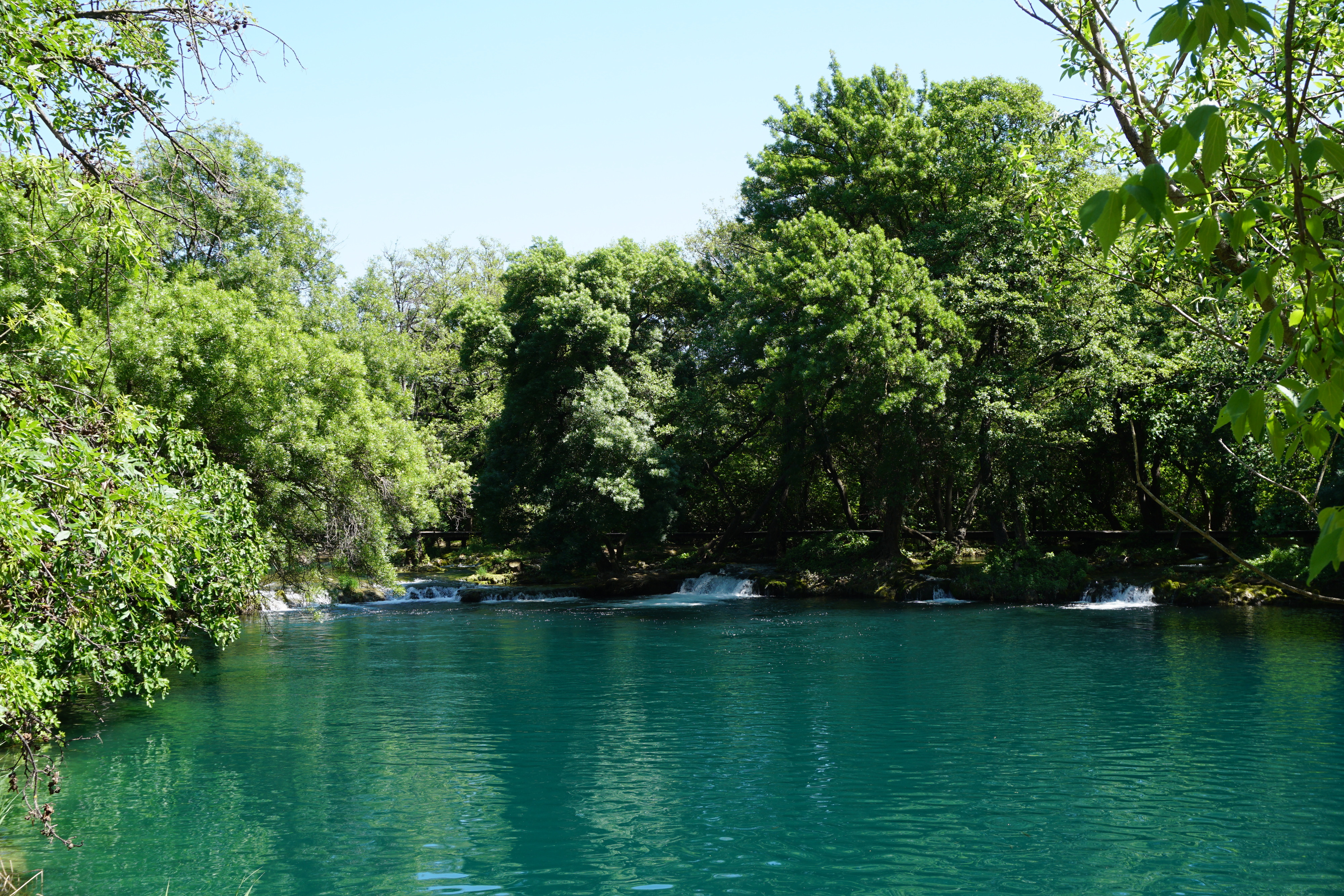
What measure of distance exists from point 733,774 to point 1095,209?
34.7ft

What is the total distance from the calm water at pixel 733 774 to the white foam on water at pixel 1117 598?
7878 millimetres

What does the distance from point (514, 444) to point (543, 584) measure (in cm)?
539

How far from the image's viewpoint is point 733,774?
39.0ft

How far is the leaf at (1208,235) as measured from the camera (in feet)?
7.64

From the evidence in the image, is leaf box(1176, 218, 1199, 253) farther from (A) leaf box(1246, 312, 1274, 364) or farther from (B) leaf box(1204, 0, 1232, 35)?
(B) leaf box(1204, 0, 1232, 35)

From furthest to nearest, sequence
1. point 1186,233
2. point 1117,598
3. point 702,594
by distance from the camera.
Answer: point 702,594 → point 1117,598 → point 1186,233

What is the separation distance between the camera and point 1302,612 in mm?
26672

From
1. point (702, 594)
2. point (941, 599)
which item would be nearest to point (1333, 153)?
point (941, 599)

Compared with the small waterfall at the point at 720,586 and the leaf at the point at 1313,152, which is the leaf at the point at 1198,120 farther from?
the small waterfall at the point at 720,586

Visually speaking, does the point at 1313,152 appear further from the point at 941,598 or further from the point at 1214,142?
the point at 941,598

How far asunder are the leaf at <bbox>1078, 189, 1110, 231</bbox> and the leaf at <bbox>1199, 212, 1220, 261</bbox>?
0.27 m

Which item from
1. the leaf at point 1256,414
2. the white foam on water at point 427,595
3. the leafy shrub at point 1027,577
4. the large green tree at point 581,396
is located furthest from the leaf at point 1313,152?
the white foam on water at point 427,595

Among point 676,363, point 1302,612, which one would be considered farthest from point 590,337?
point 1302,612

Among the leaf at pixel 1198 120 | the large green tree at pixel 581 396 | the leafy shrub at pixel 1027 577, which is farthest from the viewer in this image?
the large green tree at pixel 581 396
